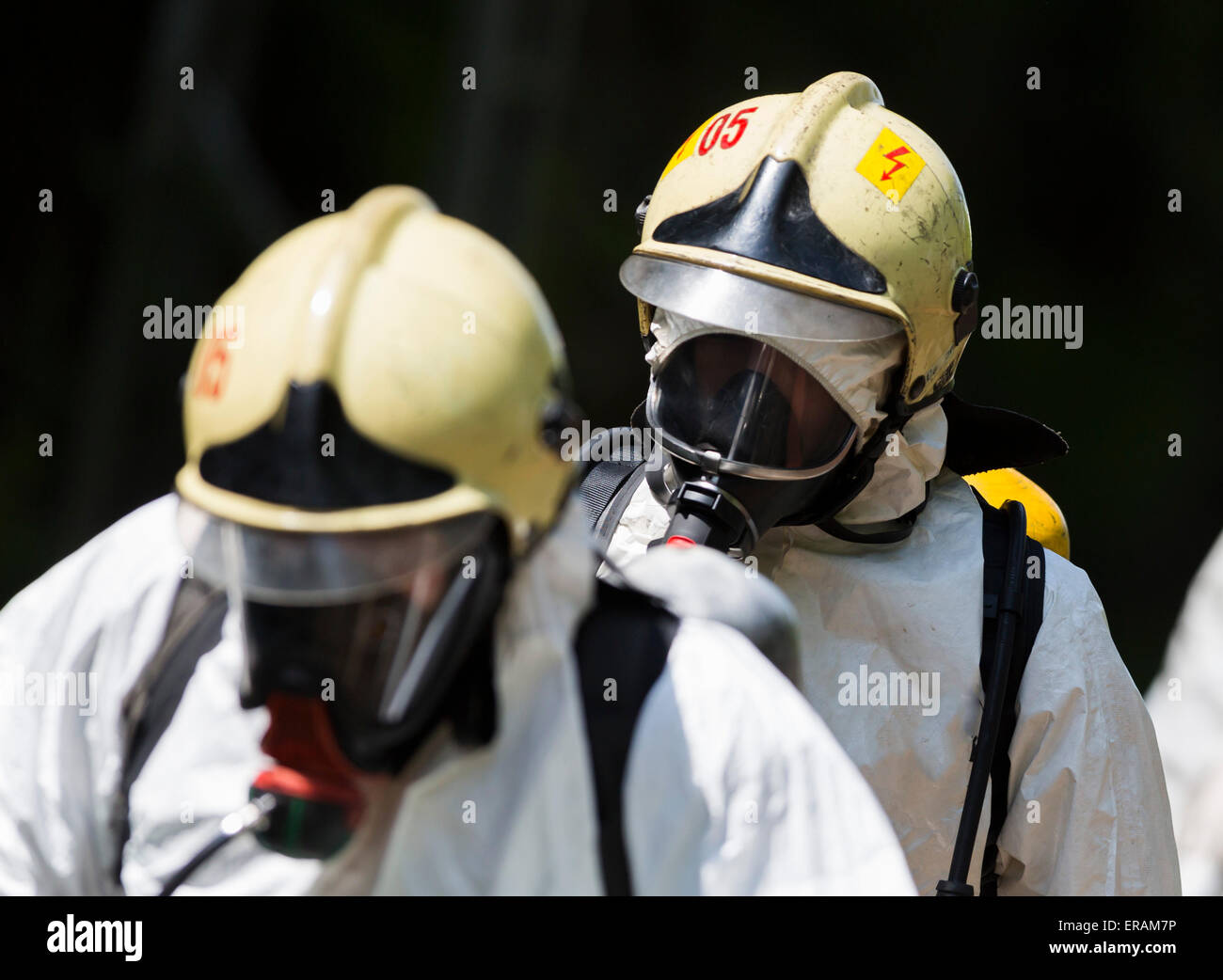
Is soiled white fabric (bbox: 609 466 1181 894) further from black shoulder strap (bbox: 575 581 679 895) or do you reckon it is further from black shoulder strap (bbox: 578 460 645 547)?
black shoulder strap (bbox: 575 581 679 895)

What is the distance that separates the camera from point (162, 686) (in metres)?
1.25

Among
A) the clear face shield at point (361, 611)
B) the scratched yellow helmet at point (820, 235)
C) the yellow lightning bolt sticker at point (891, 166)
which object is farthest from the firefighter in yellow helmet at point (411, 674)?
the yellow lightning bolt sticker at point (891, 166)

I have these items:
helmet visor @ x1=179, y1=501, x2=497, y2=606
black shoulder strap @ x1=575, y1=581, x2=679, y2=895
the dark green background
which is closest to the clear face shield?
helmet visor @ x1=179, y1=501, x2=497, y2=606

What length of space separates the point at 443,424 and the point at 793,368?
95cm

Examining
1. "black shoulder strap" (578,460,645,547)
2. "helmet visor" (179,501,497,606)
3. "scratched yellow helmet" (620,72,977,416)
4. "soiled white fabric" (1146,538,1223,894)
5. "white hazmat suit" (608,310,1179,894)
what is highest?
"scratched yellow helmet" (620,72,977,416)

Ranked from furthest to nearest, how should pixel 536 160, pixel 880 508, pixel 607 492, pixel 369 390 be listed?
pixel 536 160 → pixel 607 492 → pixel 880 508 → pixel 369 390

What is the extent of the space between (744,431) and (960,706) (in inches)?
19.0

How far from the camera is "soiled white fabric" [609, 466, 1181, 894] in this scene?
1.89 metres

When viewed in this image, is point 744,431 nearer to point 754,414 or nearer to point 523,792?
point 754,414

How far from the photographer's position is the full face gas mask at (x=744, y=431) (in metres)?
1.91

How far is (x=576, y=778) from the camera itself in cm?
113

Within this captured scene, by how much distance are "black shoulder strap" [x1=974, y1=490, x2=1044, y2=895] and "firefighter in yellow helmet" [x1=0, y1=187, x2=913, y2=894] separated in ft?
2.63

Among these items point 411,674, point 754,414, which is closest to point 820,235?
point 754,414

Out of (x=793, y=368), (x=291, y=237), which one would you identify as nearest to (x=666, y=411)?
(x=793, y=368)
